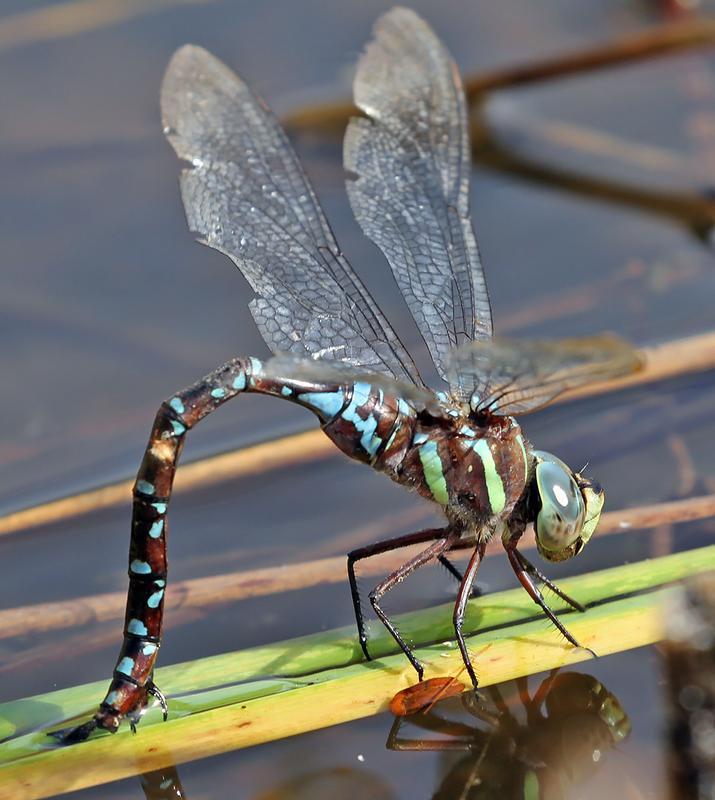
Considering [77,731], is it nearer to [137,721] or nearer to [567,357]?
[137,721]

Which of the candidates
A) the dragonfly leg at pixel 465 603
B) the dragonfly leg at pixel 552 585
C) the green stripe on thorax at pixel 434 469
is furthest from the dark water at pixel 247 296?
the green stripe on thorax at pixel 434 469

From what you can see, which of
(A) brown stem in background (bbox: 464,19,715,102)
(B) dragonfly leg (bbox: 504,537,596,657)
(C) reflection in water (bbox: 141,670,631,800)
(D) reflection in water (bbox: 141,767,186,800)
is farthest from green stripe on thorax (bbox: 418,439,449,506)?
(A) brown stem in background (bbox: 464,19,715,102)

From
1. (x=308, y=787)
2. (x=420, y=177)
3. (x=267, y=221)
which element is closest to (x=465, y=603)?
(x=308, y=787)

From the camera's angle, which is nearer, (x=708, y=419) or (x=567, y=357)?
(x=567, y=357)

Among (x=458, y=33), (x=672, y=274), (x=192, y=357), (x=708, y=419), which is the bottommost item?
(x=708, y=419)

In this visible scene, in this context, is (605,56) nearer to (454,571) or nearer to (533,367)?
(454,571)

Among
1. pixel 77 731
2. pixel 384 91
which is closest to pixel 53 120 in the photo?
pixel 384 91
